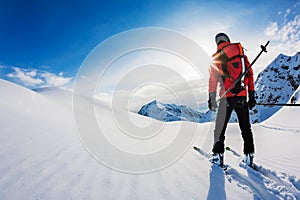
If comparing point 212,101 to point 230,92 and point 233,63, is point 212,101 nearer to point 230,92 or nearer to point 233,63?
point 230,92

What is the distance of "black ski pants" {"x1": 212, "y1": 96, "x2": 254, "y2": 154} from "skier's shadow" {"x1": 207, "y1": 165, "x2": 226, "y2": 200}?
661 millimetres

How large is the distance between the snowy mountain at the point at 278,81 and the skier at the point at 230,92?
11971cm

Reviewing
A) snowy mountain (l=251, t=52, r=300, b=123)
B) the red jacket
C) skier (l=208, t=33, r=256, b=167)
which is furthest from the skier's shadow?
snowy mountain (l=251, t=52, r=300, b=123)

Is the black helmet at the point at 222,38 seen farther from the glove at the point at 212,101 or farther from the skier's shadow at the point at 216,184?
the skier's shadow at the point at 216,184

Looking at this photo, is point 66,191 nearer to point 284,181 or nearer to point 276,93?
point 284,181

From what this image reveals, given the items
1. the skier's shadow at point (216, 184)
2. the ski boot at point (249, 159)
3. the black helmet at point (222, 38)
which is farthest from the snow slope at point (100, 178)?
the black helmet at point (222, 38)

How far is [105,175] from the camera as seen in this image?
113 inches

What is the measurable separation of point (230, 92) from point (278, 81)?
146255mm

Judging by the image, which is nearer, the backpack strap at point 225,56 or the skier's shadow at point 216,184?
the skier's shadow at point 216,184

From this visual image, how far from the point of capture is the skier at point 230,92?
13.2 feet

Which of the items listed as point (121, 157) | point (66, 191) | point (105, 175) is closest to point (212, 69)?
point (121, 157)

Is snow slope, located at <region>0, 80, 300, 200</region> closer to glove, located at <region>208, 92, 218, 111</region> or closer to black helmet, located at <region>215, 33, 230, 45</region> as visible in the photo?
glove, located at <region>208, 92, 218, 111</region>

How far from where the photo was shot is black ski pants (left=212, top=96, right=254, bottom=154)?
13.1 feet

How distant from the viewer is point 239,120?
4.10m
